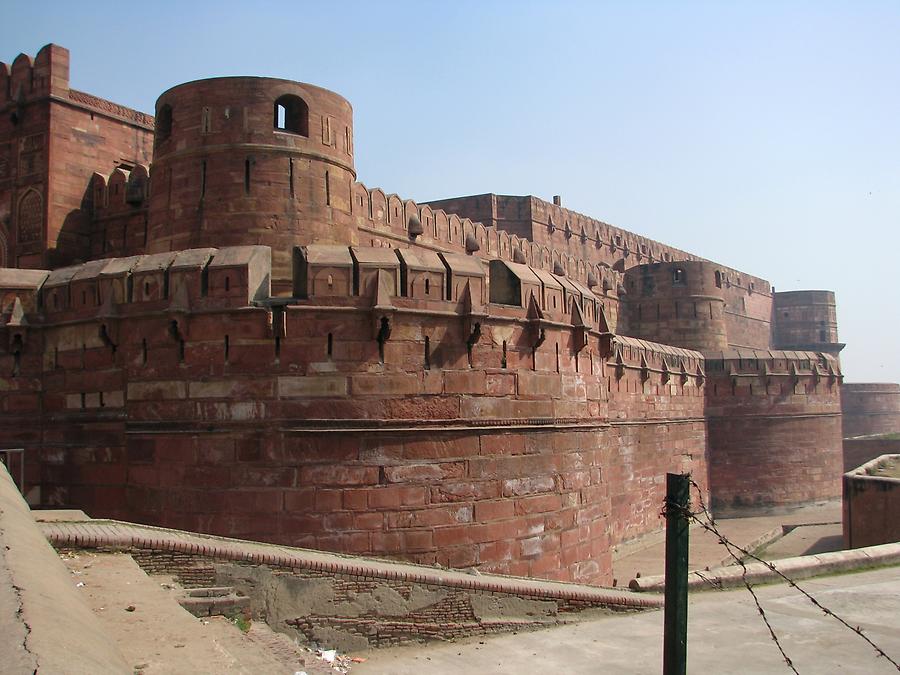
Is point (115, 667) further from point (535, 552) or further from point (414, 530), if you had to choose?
point (535, 552)

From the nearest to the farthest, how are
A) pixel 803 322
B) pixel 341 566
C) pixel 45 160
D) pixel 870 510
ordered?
pixel 341 566, pixel 45 160, pixel 870 510, pixel 803 322

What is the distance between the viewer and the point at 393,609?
7.84m

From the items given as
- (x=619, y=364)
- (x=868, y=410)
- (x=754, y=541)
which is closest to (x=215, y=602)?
(x=619, y=364)

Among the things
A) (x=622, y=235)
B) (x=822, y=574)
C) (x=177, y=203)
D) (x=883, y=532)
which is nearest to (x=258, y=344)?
(x=177, y=203)

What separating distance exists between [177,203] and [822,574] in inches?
360

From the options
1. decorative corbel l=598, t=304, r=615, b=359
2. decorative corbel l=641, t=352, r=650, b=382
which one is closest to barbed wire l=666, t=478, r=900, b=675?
decorative corbel l=598, t=304, r=615, b=359

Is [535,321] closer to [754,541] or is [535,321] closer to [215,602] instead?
[215,602]

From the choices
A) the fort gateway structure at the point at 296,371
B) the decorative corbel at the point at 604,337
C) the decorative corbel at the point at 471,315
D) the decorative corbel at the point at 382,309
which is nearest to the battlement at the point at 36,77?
the fort gateway structure at the point at 296,371

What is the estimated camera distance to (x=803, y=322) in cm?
5022

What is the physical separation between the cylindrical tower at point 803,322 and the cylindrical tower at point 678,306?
23658 millimetres

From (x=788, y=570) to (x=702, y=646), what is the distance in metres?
3.24

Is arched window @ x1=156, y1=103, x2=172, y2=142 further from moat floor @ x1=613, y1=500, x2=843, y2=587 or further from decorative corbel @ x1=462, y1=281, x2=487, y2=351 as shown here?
moat floor @ x1=613, y1=500, x2=843, y2=587

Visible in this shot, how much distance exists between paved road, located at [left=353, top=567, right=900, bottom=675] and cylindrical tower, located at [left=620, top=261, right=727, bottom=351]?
63.1 ft

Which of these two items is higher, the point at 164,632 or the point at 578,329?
the point at 578,329
